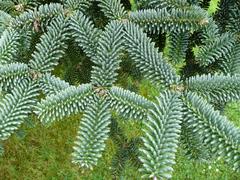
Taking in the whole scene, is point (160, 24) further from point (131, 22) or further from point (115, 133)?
point (115, 133)

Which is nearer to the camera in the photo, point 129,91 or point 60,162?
point 129,91

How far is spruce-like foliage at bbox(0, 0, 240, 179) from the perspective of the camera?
4.30ft

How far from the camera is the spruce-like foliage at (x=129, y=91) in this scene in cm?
131

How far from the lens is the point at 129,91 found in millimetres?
1502

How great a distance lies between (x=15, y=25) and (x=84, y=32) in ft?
0.96

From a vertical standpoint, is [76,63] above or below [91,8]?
below

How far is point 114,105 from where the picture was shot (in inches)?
58.5

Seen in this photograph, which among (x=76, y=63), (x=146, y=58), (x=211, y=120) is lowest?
(x=211, y=120)

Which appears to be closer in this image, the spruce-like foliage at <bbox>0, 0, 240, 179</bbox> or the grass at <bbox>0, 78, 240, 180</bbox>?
the spruce-like foliage at <bbox>0, 0, 240, 179</bbox>

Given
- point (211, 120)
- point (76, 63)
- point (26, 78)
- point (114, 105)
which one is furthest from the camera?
point (76, 63)

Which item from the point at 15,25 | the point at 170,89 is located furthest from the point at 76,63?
the point at 170,89

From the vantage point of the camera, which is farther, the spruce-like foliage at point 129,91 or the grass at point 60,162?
the grass at point 60,162

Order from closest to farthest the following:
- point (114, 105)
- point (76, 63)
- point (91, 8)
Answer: point (114, 105)
point (91, 8)
point (76, 63)

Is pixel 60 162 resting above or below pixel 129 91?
below
